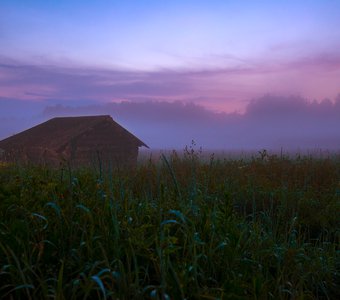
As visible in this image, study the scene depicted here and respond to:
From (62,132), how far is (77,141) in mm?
2434

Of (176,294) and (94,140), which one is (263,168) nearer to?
(176,294)

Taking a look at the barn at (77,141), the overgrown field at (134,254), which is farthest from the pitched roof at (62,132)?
the overgrown field at (134,254)

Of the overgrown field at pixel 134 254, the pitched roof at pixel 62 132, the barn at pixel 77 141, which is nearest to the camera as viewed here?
the overgrown field at pixel 134 254

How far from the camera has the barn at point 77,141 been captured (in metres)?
24.3

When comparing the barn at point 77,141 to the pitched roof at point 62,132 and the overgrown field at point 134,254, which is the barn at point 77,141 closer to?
the pitched roof at point 62,132

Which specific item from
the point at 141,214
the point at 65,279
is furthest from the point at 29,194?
the point at 65,279

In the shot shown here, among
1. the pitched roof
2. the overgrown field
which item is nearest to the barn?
the pitched roof

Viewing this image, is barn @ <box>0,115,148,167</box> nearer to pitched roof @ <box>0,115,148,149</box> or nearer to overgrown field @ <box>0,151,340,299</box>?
pitched roof @ <box>0,115,148,149</box>

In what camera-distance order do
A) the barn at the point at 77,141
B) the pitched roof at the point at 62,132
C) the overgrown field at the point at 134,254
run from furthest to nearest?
the pitched roof at the point at 62,132 → the barn at the point at 77,141 → the overgrown field at the point at 134,254

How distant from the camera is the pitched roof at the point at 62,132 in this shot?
82.1ft

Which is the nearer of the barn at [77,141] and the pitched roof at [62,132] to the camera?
the barn at [77,141]

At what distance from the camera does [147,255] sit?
9.90 ft

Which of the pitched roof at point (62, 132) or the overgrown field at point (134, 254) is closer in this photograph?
the overgrown field at point (134, 254)

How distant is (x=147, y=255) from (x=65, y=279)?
1.96 ft
